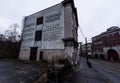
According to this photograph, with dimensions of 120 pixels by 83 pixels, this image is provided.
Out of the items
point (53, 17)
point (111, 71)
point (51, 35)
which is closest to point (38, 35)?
point (51, 35)

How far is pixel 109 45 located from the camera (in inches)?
1433

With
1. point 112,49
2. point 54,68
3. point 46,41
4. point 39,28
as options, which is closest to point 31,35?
point 39,28

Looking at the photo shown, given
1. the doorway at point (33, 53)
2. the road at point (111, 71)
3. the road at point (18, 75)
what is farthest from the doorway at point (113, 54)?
the road at point (18, 75)

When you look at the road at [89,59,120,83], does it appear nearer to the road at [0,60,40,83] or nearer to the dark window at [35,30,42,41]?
the road at [0,60,40,83]

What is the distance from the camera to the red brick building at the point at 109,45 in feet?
108

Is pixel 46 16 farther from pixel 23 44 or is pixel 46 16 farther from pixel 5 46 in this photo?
pixel 5 46

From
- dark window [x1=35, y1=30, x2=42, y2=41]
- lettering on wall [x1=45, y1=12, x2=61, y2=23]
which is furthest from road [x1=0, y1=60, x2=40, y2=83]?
lettering on wall [x1=45, y1=12, x2=61, y2=23]

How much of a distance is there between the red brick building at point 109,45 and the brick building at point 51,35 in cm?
2685

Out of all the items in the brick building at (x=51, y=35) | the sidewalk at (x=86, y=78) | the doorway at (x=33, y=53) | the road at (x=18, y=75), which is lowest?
the sidewalk at (x=86, y=78)

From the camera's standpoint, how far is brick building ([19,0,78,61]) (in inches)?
512

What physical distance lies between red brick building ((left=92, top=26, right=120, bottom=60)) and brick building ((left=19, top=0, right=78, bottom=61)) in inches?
1057

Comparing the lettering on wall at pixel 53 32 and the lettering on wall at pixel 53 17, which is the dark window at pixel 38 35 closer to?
the lettering on wall at pixel 53 32

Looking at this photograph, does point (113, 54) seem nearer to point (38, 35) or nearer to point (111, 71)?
point (111, 71)

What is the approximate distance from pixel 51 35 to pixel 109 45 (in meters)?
33.4
